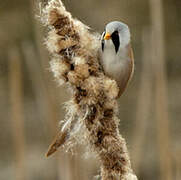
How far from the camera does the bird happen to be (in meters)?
1.35

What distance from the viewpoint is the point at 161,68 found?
1.75 m

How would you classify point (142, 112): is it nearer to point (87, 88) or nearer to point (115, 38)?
point (115, 38)

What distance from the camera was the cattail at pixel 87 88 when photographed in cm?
117

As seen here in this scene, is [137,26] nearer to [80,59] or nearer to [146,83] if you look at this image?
[146,83]

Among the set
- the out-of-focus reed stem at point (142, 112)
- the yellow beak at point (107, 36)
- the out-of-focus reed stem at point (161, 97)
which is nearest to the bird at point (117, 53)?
the yellow beak at point (107, 36)

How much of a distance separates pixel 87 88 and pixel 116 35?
0.27 meters

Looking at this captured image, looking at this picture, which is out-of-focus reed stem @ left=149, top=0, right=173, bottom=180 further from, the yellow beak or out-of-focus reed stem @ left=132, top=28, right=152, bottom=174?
the yellow beak

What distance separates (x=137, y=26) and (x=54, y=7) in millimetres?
3015

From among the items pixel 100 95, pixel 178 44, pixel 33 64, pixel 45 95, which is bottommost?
pixel 100 95

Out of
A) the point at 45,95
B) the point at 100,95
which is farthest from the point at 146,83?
the point at 100,95

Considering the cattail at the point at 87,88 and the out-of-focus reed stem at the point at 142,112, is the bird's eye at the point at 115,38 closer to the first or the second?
the cattail at the point at 87,88

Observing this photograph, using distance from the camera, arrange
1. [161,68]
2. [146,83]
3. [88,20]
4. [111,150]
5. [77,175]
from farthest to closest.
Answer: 1. [88,20]
2. [146,83]
3. [161,68]
4. [77,175]
5. [111,150]

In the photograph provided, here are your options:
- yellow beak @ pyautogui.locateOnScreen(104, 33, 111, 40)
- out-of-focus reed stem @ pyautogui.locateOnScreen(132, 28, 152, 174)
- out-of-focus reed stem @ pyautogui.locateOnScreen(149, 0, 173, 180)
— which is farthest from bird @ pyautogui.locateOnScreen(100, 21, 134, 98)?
out-of-focus reed stem @ pyautogui.locateOnScreen(132, 28, 152, 174)

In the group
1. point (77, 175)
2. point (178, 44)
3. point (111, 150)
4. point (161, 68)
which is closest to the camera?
point (111, 150)
